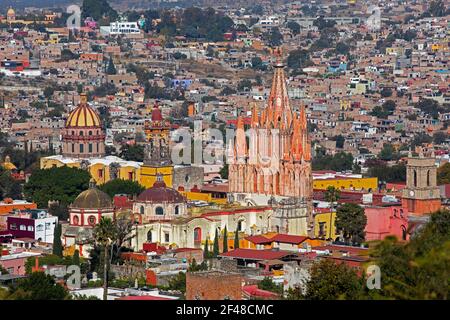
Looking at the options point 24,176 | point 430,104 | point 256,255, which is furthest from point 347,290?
point 430,104

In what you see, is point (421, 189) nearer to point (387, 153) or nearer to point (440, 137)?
point (387, 153)

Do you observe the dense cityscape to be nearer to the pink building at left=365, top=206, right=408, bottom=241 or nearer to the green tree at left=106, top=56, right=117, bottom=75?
the pink building at left=365, top=206, right=408, bottom=241

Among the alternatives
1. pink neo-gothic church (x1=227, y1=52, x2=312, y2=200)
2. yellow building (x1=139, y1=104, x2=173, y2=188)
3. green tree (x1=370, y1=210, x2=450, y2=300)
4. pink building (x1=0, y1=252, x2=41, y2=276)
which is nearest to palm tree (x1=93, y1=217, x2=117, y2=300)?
pink building (x1=0, y1=252, x2=41, y2=276)

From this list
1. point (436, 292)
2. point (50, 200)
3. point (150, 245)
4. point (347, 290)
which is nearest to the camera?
point (436, 292)

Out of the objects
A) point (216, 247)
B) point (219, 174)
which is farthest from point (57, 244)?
point (219, 174)

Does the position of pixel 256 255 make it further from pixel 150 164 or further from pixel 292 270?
pixel 150 164

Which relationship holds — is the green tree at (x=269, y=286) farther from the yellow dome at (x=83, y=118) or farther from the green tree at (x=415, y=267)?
the yellow dome at (x=83, y=118)
